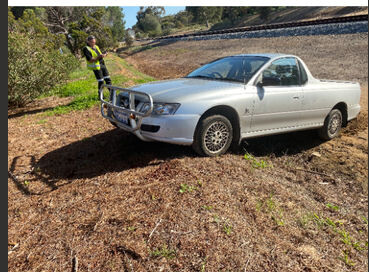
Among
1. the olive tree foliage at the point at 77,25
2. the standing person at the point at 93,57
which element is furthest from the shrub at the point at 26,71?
the olive tree foliage at the point at 77,25

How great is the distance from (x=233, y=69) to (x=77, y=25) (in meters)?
26.7

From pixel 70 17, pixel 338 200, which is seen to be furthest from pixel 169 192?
pixel 70 17

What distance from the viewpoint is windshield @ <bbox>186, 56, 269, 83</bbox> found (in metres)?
4.55

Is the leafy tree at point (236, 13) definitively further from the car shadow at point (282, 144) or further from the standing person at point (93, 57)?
the car shadow at point (282, 144)

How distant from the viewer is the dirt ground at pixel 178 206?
2549 mm

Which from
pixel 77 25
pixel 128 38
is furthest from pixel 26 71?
pixel 128 38

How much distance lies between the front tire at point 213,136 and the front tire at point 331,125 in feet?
8.04

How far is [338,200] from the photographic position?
3.99 meters

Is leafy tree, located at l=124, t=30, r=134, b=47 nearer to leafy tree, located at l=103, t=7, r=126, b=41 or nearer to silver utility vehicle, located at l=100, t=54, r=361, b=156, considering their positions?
leafy tree, located at l=103, t=7, r=126, b=41

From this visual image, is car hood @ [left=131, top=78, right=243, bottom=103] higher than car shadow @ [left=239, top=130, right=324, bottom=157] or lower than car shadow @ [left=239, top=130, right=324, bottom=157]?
higher

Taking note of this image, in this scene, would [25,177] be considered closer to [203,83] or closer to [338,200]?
[203,83]

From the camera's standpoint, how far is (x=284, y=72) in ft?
15.8

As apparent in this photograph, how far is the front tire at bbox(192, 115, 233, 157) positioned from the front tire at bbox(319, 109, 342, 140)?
245 centimetres

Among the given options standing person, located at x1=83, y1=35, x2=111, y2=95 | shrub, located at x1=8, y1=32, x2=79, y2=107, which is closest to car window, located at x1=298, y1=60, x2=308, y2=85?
standing person, located at x1=83, y1=35, x2=111, y2=95
